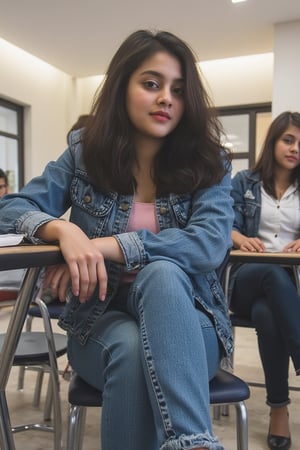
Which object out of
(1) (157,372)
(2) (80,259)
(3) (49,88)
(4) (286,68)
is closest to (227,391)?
(1) (157,372)

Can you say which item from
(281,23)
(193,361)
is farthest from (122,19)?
(193,361)

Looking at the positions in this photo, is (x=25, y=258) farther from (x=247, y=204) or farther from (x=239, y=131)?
(x=239, y=131)

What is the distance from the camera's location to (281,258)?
1234 mm

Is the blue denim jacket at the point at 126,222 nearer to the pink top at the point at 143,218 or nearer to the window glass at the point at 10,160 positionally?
the pink top at the point at 143,218

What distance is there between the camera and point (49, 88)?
235 inches

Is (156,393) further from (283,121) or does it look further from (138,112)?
(283,121)

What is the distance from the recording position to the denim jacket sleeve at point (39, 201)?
0.88 m

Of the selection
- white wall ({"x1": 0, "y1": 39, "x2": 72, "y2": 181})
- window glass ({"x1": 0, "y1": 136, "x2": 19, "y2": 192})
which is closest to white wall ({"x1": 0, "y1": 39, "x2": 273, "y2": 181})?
white wall ({"x1": 0, "y1": 39, "x2": 72, "y2": 181})

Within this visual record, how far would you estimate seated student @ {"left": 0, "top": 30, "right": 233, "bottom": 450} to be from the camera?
0.73m

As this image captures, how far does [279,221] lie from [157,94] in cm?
101

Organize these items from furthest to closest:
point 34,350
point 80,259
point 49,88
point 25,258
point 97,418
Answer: point 49,88, point 97,418, point 34,350, point 80,259, point 25,258

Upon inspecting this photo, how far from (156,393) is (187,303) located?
157 millimetres

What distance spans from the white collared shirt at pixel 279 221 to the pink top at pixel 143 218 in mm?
940

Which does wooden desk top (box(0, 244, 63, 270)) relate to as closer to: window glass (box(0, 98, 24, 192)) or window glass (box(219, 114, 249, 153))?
window glass (box(0, 98, 24, 192))
